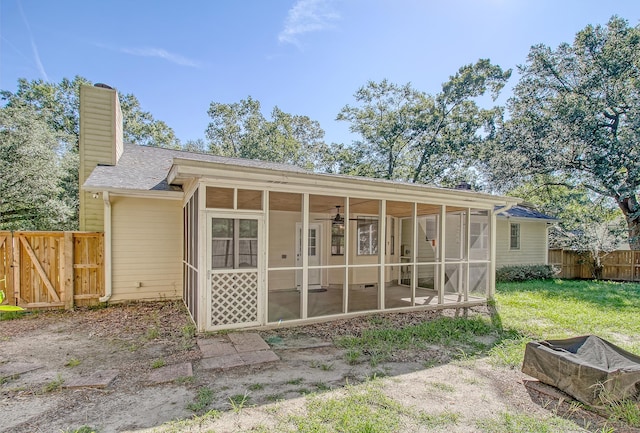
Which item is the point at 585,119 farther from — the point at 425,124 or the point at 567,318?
the point at 567,318

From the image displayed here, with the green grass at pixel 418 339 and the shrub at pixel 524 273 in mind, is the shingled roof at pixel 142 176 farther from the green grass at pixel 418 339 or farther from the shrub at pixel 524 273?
the shrub at pixel 524 273

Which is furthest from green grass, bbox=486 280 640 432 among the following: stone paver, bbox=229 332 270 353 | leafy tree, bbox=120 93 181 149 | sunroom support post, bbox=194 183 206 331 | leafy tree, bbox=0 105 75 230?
leafy tree, bbox=120 93 181 149

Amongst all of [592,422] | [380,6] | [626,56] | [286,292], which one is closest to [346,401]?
[592,422]

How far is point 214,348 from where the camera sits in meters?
4.49

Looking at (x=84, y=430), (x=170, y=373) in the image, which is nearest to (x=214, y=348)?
(x=170, y=373)

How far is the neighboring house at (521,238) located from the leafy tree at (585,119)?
2.77 m

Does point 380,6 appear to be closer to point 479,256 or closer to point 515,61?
point 479,256

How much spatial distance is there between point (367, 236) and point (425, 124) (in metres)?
12.9

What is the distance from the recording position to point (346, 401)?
3.12 metres

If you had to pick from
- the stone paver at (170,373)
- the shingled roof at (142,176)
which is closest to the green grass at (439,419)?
the stone paver at (170,373)

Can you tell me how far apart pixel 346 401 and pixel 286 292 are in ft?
19.4

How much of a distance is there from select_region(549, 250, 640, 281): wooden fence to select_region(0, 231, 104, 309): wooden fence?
54.7ft

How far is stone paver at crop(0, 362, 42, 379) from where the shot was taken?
3762mm

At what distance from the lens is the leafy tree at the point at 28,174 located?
42.1 ft
